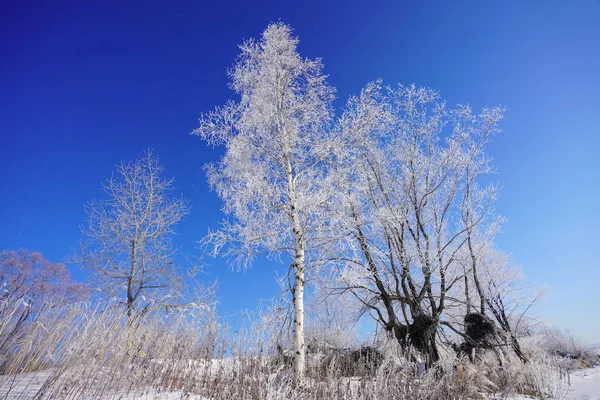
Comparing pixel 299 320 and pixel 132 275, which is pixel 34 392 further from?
pixel 132 275

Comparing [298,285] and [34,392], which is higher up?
[298,285]

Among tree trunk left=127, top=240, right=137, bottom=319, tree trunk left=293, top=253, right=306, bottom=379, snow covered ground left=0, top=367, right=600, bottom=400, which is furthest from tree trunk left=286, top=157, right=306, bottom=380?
tree trunk left=127, top=240, right=137, bottom=319

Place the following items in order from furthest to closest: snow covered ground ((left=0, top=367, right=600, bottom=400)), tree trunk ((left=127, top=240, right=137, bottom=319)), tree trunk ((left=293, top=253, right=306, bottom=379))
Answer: tree trunk ((left=127, top=240, right=137, bottom=319)) → tree trunk ((left=293, top=253, right=306, bottom=379)) → snow covered ground ((left=0, top=367, right=600, bottom=400))

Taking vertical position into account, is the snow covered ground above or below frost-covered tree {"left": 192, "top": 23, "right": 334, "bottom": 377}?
below

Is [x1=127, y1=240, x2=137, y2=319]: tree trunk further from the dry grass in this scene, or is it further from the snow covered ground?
the snow covered ground

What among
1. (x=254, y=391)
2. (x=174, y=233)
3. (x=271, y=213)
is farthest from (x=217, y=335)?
(x=174, y=233)

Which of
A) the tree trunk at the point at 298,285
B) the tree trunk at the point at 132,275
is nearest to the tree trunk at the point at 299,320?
the tree trunk at the point at 298,285

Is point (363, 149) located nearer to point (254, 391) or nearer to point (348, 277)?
point (348, 277)

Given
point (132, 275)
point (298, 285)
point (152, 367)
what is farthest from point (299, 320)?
point (132, 275)

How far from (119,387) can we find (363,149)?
9.07 metres

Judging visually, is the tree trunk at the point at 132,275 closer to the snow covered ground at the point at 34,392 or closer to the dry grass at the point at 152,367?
the dry grass at the point at 152,367

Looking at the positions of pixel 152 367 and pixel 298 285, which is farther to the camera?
pixel 298 285

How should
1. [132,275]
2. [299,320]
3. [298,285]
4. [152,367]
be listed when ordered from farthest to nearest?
[132,275], [298,285], [299,320], [152,367]

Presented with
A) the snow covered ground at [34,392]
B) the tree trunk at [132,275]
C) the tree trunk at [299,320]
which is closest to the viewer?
the snow covered ground at [34,392]
